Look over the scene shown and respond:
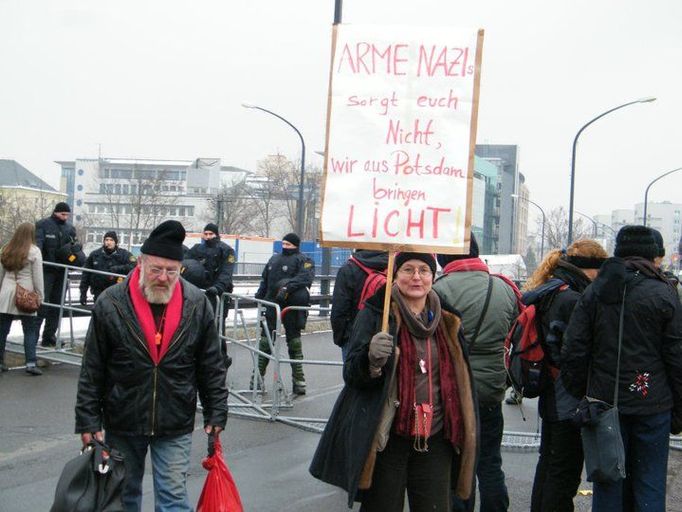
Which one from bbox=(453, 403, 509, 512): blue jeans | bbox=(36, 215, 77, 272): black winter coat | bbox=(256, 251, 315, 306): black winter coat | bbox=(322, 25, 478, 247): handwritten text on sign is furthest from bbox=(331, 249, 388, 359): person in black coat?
bbox=(36, 215, 77, 272): black winter coat

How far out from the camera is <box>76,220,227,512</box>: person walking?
4.42 m

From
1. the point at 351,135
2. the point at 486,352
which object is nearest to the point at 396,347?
the point at 351,135

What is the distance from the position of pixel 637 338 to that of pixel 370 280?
2.46 metres

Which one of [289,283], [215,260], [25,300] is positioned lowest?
[25,300]

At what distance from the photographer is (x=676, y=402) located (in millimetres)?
4906

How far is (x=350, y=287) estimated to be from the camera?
7.06 meters

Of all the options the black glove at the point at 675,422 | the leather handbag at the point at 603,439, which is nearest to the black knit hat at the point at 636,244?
the leather handbag at the point at 603,439

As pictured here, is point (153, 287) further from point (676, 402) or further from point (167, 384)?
point (676, 402)

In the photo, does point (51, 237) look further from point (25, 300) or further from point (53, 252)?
point (25, 300)

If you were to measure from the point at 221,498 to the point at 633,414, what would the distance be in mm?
2226

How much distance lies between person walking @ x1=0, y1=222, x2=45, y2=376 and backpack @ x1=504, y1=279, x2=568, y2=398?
686 cm

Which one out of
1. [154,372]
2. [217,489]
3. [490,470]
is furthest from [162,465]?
[490,470]

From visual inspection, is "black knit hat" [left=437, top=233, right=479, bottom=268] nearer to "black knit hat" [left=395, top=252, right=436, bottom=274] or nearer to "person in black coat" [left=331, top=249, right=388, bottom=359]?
"black knit hat" [left=395, top=252, right=436, bottom=274]

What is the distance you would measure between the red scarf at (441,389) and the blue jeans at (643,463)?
118 centimetres
